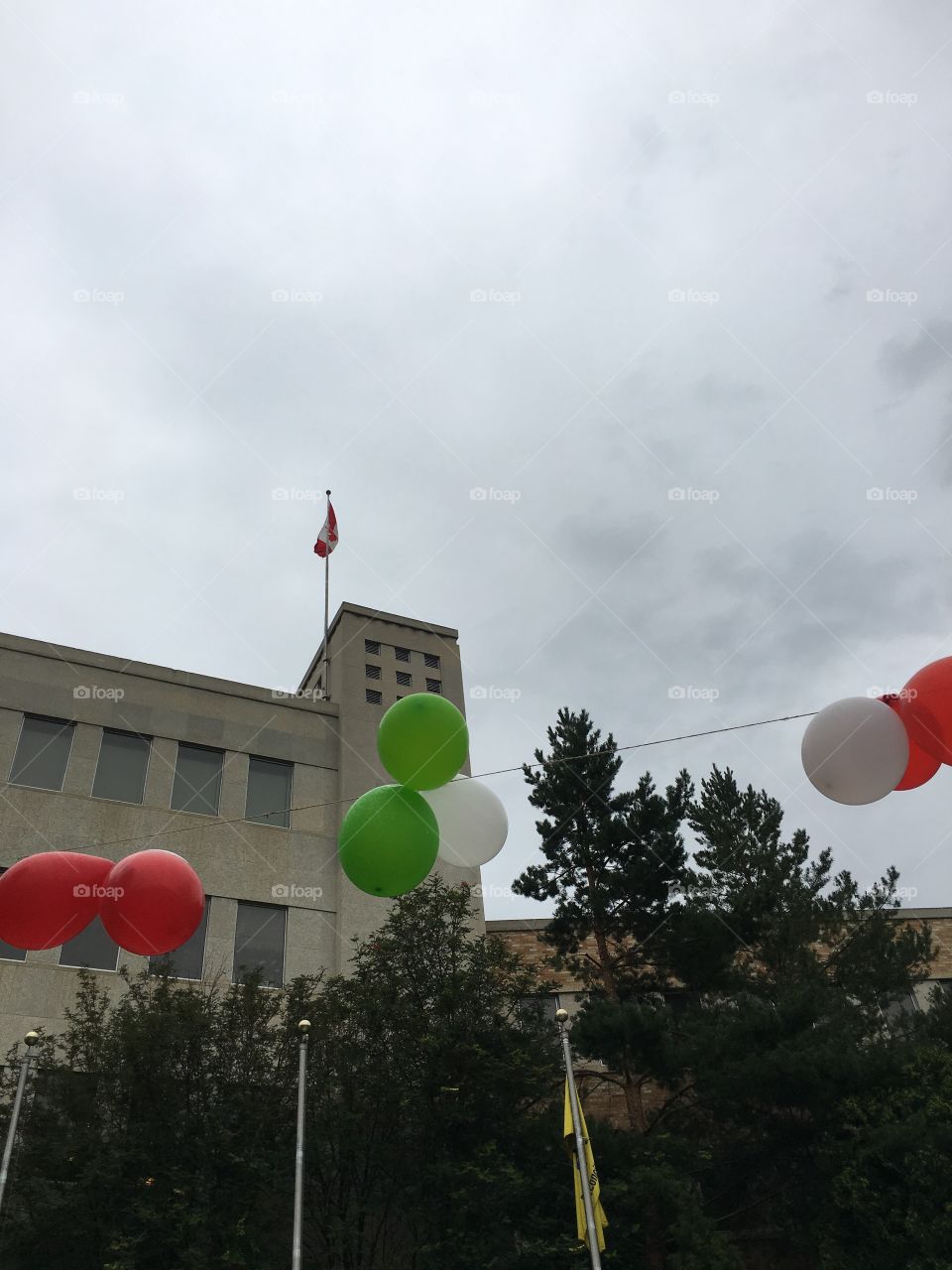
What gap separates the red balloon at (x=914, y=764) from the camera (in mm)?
10516

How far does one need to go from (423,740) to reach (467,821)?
4.21 feet

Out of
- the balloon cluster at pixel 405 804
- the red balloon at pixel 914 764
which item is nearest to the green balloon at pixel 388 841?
the balloon cluster at pixel 405 804

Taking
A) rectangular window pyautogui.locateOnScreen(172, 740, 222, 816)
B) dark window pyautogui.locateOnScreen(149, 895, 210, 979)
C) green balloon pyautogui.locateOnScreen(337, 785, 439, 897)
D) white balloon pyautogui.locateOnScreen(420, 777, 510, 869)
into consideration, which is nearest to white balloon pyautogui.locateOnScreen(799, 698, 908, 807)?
white balloon pyautogui.locateOnScreen(420, 777, 510, 869)

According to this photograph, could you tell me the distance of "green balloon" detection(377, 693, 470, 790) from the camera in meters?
10.6

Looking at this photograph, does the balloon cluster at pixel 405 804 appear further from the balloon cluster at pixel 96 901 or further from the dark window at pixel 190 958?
the dark window at pixel 190 958

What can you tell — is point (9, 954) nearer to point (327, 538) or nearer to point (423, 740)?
point (423, 740)

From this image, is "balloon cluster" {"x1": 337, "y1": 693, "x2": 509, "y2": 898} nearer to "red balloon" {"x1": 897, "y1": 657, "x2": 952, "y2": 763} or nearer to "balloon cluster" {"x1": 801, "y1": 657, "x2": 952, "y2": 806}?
"balloon cluster" {"x1": 801, "y1": 657, "x2": 952, "y2": 806}

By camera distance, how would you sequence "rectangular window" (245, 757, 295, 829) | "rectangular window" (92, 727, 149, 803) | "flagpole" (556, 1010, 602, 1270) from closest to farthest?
"flagpole" (556, 1010, 602, 1270)
"rectangular window" (92, 727, 149, 803)
"rectangular window" (245, 757, 295, 829)

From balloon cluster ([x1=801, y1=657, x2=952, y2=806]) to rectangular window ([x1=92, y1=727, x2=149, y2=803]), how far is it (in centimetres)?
1635

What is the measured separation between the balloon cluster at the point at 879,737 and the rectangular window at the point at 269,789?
15.5 metres

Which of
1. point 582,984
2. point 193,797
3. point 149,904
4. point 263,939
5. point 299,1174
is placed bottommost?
point 299,1174

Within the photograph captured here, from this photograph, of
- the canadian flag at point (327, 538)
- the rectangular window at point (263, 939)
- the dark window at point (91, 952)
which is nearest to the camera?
the dark window at point (91, 952)

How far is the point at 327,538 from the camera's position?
27812mm

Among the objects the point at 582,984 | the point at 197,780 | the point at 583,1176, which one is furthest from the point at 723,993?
the point at 197,780
